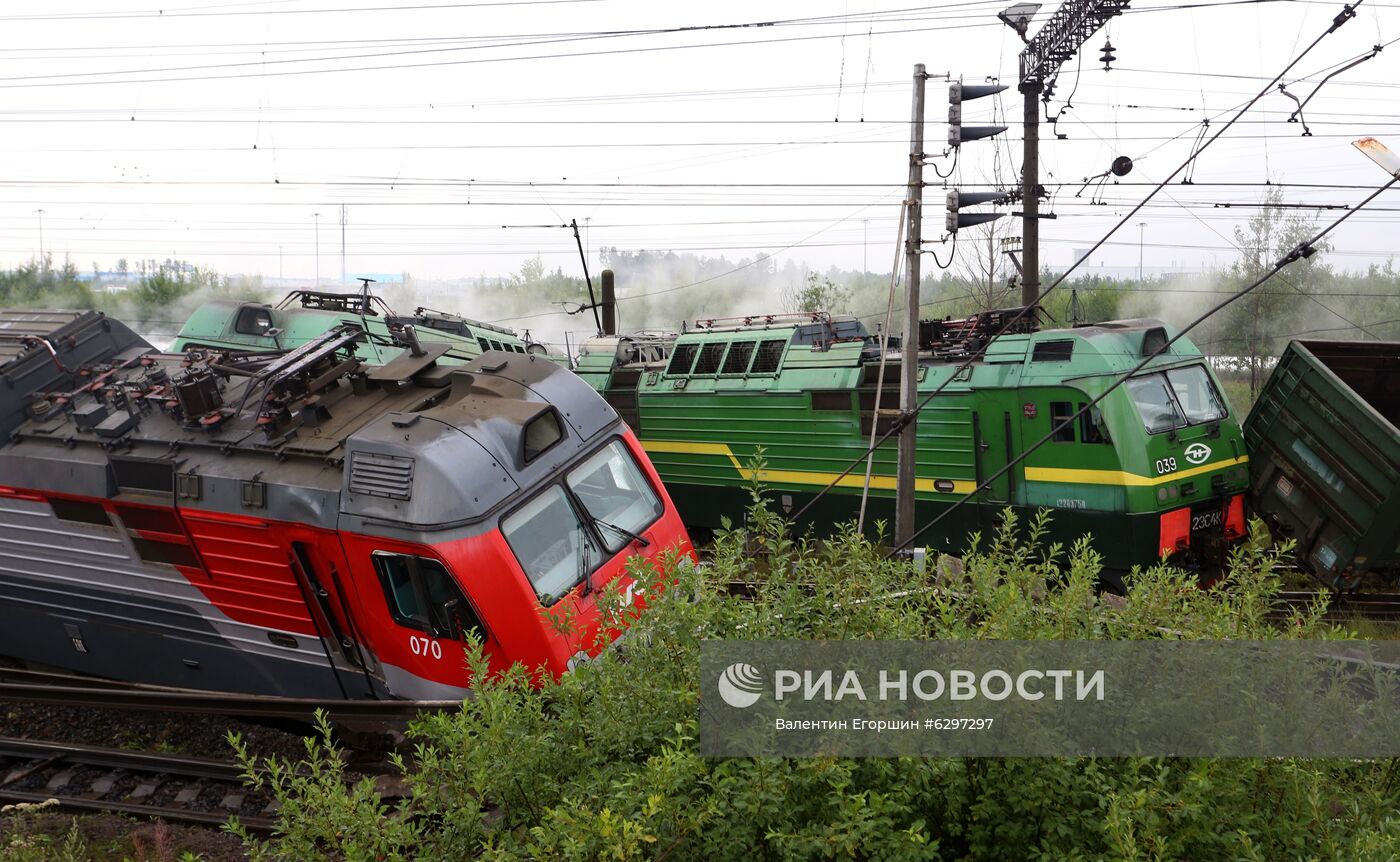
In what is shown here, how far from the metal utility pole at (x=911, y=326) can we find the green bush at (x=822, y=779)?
6233 millimetres

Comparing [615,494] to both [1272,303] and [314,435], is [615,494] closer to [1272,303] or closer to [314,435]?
[314,435]

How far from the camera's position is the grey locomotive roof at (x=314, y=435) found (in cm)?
773

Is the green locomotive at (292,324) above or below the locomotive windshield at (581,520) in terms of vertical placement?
above

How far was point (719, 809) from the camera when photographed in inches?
154

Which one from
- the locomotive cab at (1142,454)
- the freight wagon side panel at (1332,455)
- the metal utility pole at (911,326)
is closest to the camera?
the freight wagon side panel at (1332,455)

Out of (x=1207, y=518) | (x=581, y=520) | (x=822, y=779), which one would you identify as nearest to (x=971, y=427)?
(x=1207, y=518)

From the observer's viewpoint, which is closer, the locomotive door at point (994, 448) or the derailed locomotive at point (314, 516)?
the derailed locomotive at point (314, 516)

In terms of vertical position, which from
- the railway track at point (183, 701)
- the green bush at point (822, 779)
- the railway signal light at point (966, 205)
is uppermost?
the railway signal light at point (966, 205)

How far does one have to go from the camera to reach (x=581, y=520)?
8281 millimetres

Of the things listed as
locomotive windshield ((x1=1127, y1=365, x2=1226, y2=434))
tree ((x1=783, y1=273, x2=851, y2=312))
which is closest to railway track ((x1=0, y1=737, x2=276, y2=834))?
locomotive windshield ((x1=1127, y1=365, x2=1226, y2=434))

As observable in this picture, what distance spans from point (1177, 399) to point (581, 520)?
787cm

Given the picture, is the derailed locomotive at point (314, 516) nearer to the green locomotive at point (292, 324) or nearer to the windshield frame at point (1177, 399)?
the green locomotive at point (292, 324)

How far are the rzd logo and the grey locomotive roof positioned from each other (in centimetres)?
366

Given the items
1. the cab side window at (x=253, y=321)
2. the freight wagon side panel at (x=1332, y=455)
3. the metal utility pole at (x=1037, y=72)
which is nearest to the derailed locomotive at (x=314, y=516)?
the cab side window at (x=253, y=321)
